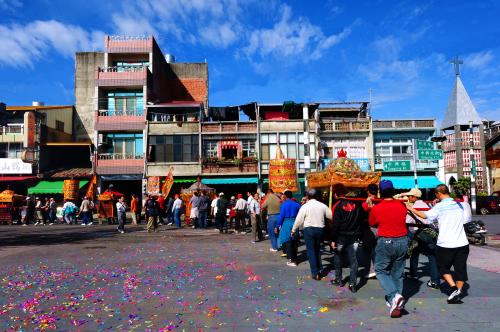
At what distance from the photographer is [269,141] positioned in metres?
34.2

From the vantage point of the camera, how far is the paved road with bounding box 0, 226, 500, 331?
16.6 ft

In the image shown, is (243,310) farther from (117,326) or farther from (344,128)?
(344,128)

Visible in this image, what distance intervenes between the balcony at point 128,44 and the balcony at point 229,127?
8868 millimetres

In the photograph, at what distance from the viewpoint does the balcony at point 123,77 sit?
3459cm

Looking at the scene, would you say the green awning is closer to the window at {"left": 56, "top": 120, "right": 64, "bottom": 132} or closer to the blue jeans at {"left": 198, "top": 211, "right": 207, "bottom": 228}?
the window at {"left": 56, "top": 120, "right": 64, "bottom": 132}

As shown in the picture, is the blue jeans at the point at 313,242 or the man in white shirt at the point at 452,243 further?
the blue jeans at the point at 313,242

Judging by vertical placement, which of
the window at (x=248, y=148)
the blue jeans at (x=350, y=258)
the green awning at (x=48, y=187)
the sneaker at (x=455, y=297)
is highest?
the window at (x=248, y=148)

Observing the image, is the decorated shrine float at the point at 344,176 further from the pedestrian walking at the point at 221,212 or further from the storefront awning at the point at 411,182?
the storefront awning at the point at 411,182

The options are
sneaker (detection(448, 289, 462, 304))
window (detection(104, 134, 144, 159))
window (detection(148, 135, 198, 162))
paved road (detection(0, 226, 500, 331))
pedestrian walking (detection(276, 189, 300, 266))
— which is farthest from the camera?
window (detection(104, 134, 144, 159))

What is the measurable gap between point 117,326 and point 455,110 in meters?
42.5

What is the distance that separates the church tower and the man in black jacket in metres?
34.7

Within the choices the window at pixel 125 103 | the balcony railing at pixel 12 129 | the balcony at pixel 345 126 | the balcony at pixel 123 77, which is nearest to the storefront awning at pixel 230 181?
the balcony at pixel 345 126

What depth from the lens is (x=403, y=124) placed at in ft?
117

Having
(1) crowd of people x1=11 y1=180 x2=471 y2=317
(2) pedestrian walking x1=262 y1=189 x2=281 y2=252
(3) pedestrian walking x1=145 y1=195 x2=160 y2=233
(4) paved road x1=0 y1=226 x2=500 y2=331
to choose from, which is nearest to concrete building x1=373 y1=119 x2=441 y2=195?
(3) pedestrian walking x1=145 y1=195 x2=160 y2=233
